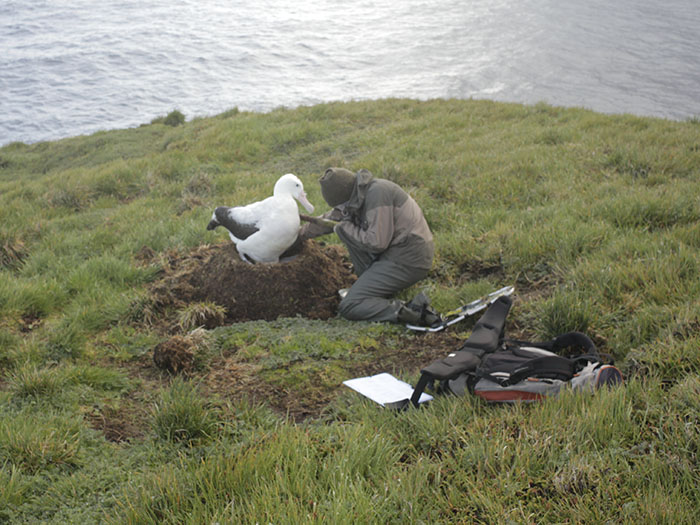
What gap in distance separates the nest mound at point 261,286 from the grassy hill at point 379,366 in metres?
0.28

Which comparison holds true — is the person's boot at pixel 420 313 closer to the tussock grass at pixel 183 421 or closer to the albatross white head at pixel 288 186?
the albatross white head at pixel 288 186

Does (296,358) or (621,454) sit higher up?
(621,454)

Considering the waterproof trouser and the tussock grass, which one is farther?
the waterproof trouser

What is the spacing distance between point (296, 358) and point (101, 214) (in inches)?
271

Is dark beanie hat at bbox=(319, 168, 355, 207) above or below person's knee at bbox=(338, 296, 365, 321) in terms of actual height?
above

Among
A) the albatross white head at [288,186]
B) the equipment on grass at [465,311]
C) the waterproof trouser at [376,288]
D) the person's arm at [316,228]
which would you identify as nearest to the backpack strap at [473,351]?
the equipment on grass at [465,311]

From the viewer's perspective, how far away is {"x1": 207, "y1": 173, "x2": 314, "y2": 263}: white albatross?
614 centimetres

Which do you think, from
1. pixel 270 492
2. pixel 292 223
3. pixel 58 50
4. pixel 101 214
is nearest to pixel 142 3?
pixel 58 50

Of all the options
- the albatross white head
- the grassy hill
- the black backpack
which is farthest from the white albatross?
the black backpack

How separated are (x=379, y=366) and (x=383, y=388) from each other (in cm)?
70

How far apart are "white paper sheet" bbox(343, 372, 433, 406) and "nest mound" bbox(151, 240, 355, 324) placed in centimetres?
188

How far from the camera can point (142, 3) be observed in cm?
6031

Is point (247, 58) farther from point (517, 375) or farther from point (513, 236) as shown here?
point (517, 375)

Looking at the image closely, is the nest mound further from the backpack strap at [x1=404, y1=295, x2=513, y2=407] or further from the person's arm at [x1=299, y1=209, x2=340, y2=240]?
the backpack strap at [x1=404, y1=295, x2=513, y2=407]
